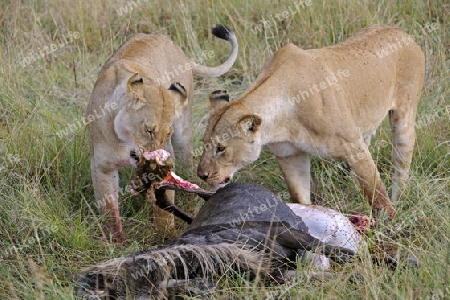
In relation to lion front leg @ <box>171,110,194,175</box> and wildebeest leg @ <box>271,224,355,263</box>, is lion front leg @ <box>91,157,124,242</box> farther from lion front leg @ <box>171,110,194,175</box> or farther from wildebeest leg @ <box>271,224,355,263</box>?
wildebeest leg @ <box>271,224,355,263</box>

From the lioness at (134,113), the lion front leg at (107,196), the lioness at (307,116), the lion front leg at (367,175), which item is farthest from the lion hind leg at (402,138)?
the lion front leg at (107,196)

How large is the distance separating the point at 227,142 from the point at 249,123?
0.19 m

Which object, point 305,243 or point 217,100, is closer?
point 305,243

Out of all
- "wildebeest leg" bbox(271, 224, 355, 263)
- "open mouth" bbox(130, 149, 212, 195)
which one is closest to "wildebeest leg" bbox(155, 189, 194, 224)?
"open mouth" bbox(130, 149, 212, 195)

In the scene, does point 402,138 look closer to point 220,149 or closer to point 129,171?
point 220,149

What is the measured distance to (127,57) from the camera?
5.41 m

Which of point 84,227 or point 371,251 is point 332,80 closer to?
point 371,251

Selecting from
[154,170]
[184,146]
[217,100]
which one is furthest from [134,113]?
[184,146]

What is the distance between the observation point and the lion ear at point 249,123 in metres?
4.56

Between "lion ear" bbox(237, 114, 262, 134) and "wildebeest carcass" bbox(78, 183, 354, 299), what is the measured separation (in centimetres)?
58

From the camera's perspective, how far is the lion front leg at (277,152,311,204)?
17.0 ft

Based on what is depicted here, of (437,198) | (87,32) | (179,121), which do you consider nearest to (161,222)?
(179,121)

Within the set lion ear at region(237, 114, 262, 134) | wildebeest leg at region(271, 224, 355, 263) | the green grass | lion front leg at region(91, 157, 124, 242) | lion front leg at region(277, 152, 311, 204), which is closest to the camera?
the green grass

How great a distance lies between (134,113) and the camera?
15.3 feet
